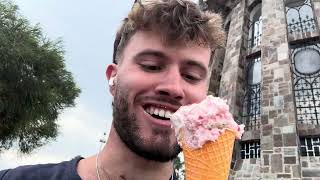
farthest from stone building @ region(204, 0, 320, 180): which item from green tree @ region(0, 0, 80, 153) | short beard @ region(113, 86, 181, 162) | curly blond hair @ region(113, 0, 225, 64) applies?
short beard @ region(113, 86, 181, 162)

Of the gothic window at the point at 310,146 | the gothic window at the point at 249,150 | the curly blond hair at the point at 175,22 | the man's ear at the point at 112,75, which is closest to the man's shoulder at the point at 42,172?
the man's ear at the point at 112,75

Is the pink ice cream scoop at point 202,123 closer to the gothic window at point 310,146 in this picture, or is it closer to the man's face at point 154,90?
the man's face at point 154,90

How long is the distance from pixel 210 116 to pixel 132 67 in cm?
61

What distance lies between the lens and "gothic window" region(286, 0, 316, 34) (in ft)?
40.0

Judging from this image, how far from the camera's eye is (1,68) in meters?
8.94

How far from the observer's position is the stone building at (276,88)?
959 cm

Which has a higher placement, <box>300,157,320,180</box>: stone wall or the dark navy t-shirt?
<box>300,157,320,180</box>: stone wall

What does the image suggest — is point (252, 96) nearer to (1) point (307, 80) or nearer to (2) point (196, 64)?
(1) point (307, 80)

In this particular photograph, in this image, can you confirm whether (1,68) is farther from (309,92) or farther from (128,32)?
(309,92)

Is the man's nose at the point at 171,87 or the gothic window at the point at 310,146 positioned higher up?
the gothic window at the point at 310,146

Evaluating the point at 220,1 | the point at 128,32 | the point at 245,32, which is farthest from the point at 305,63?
the point at 128,32

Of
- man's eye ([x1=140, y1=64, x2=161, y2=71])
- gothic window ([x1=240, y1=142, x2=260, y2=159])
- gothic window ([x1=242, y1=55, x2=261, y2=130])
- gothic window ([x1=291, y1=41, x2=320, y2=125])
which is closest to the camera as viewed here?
man's eye ([x1=140, y1=64, x2=161, y2=71])

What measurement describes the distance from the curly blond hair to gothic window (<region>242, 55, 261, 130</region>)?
10.1 meters

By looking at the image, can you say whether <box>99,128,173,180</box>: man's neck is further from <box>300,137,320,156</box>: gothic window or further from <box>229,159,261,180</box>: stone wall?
<box>300,137,320,156</box>: gothic window
